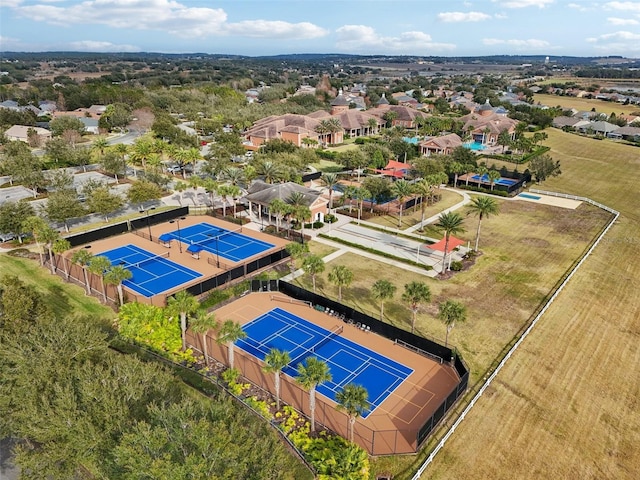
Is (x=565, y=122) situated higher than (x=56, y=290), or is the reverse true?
(x=565, y=122)

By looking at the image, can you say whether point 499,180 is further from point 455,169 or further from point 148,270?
point 148,270

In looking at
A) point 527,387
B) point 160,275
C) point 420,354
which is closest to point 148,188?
point 160,275

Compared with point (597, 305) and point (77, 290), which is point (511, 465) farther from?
point (77, 290)

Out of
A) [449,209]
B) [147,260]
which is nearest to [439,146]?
[449,209]

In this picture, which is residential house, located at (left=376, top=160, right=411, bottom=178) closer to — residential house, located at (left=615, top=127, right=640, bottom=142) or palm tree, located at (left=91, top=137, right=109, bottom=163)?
palm tree, located at (left=91, top=137, right=109, bottom=163)

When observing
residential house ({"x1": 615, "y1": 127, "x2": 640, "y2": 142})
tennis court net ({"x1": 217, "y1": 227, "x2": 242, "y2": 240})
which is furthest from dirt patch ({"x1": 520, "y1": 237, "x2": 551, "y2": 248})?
residential house ({"x1": 615, "y1": 127, "x2": 640, "y2": 142})

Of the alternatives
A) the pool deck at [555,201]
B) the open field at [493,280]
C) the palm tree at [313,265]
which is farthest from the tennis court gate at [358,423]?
the pool deck at [555,201]
